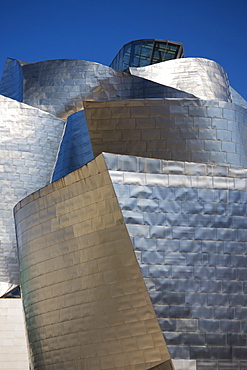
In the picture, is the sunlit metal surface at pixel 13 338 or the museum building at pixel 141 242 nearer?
the museum building at pixel 141 242


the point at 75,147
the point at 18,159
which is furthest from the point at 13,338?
the point at 75,147

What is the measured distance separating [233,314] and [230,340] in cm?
63

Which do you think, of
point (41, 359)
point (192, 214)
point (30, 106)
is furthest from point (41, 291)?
point (30, 106)

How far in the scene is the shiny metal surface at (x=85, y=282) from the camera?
16.1 meters

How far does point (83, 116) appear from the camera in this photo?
811 inches

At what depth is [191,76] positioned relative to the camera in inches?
1099

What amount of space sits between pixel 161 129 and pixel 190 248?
3.89 m

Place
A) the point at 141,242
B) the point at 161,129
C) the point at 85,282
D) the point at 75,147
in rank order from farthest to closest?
the point at 75,147, the point at 161,129, the point at 85,282, the point at 141,242

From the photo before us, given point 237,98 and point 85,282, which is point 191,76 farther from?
point 85,282

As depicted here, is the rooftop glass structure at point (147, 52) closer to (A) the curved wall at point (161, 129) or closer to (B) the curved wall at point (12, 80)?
(B) the curved wall at point (12, 80)

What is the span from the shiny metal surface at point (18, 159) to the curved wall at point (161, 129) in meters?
6.94

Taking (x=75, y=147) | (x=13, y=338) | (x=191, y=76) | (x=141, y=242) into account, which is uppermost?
(x=191, y=76)

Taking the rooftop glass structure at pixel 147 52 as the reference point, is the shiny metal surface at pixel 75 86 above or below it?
below

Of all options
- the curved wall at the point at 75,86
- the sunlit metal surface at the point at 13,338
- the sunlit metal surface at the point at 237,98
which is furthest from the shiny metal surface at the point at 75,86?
the sunlit metal surface at the point at 13,338
